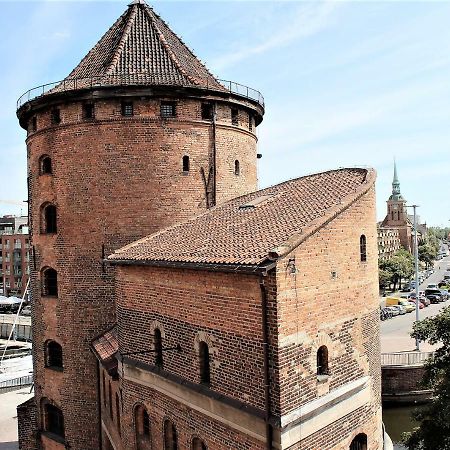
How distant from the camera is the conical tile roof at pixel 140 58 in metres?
17.9

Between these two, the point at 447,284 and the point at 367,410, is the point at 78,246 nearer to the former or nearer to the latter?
the point at 367,410

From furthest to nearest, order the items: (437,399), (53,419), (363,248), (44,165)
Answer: (53,419) < (44,165) < (437,399) < (363,248)

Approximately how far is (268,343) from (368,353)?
383 cm

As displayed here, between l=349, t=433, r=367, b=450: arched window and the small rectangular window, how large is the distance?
1167cm

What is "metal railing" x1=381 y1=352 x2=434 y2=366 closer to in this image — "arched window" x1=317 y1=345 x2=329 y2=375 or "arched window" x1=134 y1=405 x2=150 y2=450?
"arched window" x1=134 y1=405 x2=150 y2=450

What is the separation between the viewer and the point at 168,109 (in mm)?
17875

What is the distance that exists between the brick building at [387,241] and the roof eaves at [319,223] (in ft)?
266

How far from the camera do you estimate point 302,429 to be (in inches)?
382

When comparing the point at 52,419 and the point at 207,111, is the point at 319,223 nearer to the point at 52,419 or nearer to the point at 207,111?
the point at 207,111

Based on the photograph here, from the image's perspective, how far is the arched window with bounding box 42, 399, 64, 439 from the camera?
19.6m

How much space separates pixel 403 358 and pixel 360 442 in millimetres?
20774

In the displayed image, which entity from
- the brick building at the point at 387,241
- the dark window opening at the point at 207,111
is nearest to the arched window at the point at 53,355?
the dark window opening at the point at 207,111

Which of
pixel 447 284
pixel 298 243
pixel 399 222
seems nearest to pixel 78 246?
pixel 298 243

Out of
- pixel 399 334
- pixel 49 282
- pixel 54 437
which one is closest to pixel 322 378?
pixel 49 282
